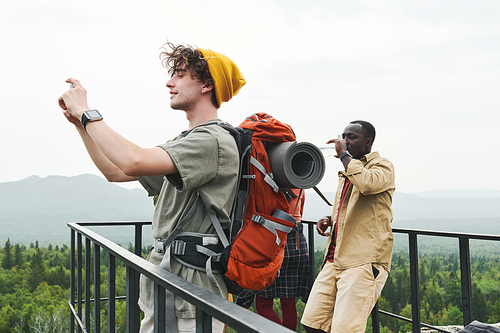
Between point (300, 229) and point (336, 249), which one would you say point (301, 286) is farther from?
point (336, 249)

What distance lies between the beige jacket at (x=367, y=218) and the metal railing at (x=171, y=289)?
0.33m

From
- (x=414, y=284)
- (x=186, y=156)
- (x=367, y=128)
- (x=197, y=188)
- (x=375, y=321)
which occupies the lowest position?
(x=375, y=321)

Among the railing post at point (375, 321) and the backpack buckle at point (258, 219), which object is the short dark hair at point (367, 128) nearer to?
the railing post at point (375, 321)

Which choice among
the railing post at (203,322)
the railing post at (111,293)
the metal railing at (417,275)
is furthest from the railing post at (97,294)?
the metal railing at (417,275)

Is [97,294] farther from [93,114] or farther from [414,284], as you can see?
[414,284]

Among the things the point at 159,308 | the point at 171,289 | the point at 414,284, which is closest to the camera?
the point at 171,289

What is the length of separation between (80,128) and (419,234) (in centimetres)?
222

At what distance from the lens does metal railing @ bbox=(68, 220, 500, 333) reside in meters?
0.67

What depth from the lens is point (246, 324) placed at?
22.9 inches

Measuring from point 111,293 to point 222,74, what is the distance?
1.03 m

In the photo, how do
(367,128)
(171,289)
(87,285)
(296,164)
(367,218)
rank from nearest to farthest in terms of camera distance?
(171,289), (296,164), (87,285), (367,218), (367,128)

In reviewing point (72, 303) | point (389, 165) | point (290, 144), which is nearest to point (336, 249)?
point (389, 165)

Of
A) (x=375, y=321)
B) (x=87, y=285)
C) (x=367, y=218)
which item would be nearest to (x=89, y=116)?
(x=87, y=285)

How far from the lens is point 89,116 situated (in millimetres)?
1326
